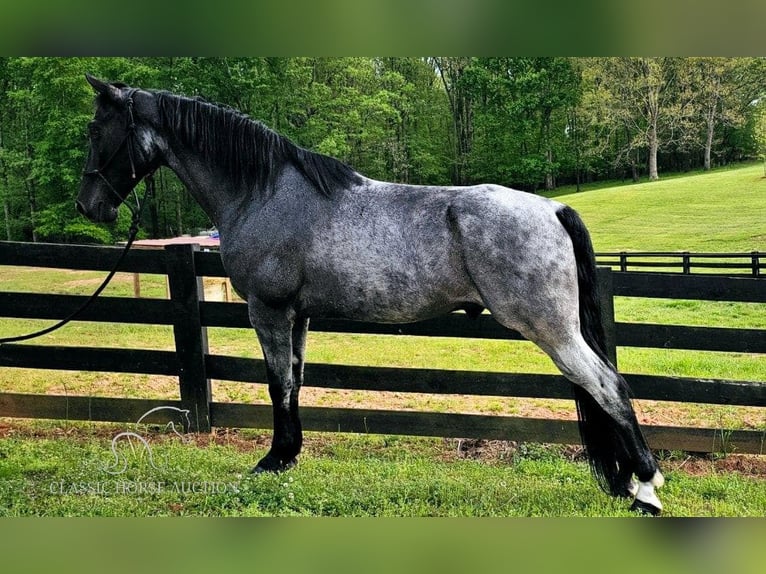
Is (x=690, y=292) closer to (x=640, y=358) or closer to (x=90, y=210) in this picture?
(x=640, y=358)

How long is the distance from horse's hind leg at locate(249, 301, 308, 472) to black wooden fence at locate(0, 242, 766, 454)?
452mm

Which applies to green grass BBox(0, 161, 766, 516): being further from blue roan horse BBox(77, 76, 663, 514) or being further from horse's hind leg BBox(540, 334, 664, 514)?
blue roan horse BBox(77, 76, 663, 514)

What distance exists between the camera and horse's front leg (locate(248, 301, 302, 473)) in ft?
10.1

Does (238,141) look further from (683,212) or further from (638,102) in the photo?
(683,212)

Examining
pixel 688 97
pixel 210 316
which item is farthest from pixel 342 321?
pixel 688 97

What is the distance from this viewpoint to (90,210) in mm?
3074

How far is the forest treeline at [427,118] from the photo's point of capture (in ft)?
13.0

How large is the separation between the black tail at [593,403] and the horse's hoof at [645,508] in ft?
0.35

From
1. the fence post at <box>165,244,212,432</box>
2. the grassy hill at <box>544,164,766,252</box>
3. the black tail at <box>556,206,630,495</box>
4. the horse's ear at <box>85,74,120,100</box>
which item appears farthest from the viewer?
the grassy hill at <box>544,164,766,252</box>

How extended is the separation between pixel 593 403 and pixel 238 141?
236 centimetres

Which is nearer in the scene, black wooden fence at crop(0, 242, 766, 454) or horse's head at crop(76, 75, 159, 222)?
horse's head at crop(76, 75, 159, 222)

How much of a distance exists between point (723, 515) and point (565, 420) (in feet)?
3.36

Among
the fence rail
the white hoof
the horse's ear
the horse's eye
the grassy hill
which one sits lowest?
the white hoof

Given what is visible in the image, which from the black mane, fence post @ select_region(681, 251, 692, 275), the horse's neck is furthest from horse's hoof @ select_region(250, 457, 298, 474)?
fence post @ select_region(681, 251, 692, 275)
